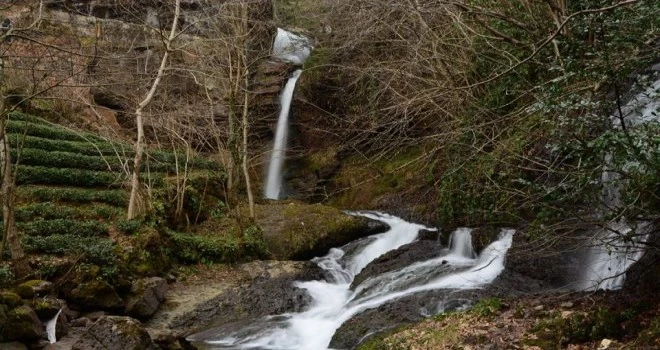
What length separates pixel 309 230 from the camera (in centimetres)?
1378

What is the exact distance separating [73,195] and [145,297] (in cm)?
533

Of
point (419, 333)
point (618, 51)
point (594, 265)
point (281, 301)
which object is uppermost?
point (618, 51)

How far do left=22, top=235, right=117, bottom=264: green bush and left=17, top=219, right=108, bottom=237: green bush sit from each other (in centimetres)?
43

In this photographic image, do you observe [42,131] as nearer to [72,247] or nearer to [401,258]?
[72,247]

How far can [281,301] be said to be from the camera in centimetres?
1004

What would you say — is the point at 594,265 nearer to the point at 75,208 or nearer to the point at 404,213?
the point at 404,213

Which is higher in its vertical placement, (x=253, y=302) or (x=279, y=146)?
(x=279, y=146)

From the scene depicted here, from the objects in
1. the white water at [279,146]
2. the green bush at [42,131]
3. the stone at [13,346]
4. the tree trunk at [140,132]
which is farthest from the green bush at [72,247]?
the white water at [279,146]

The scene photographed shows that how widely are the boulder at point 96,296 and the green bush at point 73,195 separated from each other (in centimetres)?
482

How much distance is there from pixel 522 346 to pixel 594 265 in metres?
3.54

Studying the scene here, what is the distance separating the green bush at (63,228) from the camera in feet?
35.9

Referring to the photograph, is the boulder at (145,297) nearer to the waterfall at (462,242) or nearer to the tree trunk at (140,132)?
the tree trunk at (140,132)

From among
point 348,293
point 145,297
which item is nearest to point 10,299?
point 145,297

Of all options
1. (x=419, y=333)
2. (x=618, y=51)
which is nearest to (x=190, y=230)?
(x=419, y=333)
